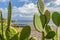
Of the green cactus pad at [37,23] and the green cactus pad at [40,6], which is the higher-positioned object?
the green cactus pad at [40,6]

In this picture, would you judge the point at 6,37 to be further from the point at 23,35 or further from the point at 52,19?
the point at 52,19

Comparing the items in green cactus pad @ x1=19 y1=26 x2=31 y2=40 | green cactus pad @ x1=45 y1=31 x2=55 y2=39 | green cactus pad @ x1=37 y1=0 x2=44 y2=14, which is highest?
green cactus pad @ x1=37 y1=0 x2=44 y2=14

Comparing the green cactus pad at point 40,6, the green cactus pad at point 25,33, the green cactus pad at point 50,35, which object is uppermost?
the green cactus pad at point 40,6

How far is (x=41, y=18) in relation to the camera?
39 centimetres

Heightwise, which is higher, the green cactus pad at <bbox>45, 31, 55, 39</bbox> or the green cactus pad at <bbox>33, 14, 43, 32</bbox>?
the green cactus pad at <bbox>33, 14, 43, 32</bbox>

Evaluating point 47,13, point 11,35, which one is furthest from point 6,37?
point 47,13

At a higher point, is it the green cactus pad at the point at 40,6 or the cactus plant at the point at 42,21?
the green cactus pad at the point at 40,6

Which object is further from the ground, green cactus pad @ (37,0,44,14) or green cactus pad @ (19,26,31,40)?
green cactus pad @ (37,0,44,14)

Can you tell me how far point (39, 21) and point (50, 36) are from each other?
0.14ft

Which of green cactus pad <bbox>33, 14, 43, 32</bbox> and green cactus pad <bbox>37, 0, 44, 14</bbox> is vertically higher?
green cactus pad <bbox>37, 0, 44, 14</bbox>

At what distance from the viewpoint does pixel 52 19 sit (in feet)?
1.43

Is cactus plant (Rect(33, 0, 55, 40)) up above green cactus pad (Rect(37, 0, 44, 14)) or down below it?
below

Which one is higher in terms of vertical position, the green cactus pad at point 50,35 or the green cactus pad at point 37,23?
the green cactus pad at point 37,23

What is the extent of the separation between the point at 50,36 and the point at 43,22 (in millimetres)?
36
